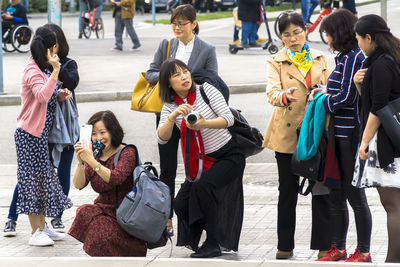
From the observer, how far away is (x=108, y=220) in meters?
6.04

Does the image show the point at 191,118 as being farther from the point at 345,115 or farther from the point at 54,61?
the point at 54,61

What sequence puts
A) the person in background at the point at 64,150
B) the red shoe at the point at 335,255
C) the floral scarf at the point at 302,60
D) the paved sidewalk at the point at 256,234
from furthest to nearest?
the person in background at the point at 64,150 → the paved sidewalk at the point at 256,234 → the floral scarf at the point at 302,60 → the red shoe at the point at 335,255

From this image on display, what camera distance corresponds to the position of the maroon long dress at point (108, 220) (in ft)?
19.6

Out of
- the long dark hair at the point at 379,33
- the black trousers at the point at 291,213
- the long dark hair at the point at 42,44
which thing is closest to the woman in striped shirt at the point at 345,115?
the black trousers at the point at 291,213

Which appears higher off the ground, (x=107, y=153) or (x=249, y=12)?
(x=249, y=12)

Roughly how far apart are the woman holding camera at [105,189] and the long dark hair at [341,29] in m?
1.63

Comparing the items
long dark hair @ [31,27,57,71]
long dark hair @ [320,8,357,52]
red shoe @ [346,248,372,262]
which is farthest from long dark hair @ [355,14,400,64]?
long dark hair @ [31,27,57,71]

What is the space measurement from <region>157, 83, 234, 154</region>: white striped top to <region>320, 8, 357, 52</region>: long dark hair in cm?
96

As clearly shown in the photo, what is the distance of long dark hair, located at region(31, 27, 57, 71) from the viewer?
686 cm

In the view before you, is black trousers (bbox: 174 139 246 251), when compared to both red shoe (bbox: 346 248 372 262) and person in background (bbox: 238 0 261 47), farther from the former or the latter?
person in background (bbox: 238 0 261 47)

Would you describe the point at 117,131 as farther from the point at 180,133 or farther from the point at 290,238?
the point at 290,238

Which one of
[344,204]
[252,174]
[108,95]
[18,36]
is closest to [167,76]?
[344,204]

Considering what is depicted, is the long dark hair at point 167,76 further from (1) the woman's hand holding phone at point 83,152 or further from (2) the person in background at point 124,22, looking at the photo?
(2) the person in background at point 124,22

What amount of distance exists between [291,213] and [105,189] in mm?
1355
